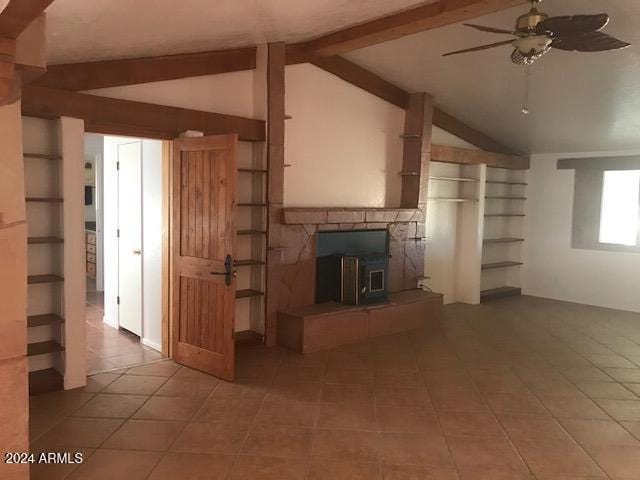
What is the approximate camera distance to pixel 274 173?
512 cm

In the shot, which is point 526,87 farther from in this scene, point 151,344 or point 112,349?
point 112,349

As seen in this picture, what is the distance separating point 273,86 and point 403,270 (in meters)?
2.84

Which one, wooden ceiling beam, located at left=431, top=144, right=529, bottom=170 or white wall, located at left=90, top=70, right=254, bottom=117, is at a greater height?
white wall, located at left=90, top=70, right=254, bottom=117

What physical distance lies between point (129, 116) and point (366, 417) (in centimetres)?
302

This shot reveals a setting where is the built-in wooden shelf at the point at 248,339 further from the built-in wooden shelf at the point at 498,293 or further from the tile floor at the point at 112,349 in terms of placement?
the built-in wooden shelf at the point at 498,293

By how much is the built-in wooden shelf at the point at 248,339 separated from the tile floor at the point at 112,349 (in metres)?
0.76

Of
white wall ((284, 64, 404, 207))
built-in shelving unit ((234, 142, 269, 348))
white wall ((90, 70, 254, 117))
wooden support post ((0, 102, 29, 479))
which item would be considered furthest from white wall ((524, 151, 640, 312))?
wooden support post ((0, 102, 29, 479))

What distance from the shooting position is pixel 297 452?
10.1 ft

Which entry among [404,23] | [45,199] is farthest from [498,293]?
[45,199]

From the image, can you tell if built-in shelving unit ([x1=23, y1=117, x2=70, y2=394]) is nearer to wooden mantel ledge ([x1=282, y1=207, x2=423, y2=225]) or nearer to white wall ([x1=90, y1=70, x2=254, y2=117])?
white wall ([x1=90, y1=70, x2=254, y2=117])

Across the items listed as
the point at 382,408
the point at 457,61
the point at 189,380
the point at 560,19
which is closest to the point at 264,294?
the point at 189,380

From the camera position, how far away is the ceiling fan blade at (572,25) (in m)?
3.02

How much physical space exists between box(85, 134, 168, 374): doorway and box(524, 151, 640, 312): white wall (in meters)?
6.06

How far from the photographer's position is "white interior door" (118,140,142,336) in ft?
16.9
